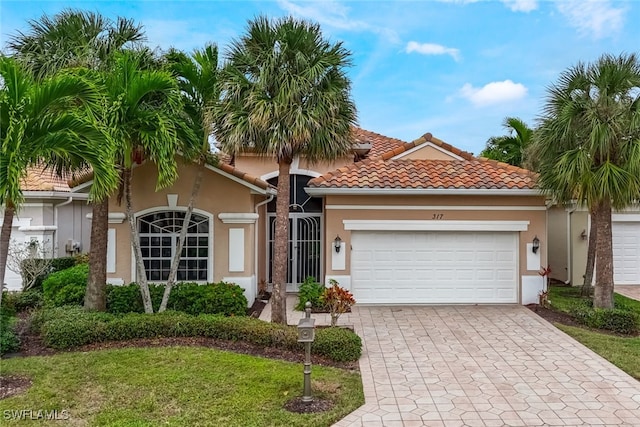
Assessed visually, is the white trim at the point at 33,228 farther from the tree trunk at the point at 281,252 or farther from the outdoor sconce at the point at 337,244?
the outdoor sconce at the point at 337,244

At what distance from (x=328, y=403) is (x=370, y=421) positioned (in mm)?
773

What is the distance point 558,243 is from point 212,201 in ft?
46.0

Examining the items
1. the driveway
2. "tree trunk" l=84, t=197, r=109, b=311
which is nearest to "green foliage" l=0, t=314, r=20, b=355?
"tree trunk" l=84, t=197, r=109, b=311

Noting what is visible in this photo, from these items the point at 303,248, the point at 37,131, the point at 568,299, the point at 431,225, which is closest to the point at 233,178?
the point at 303,248

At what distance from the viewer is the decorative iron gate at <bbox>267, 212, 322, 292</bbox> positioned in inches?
597

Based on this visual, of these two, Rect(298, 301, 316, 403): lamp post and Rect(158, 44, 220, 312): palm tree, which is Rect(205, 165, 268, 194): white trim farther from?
Rect(298, 301, 316, 403): lamp post

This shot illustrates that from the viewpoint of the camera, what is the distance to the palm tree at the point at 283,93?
365 inches

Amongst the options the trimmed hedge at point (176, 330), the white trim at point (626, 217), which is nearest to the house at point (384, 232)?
the trimmed hedge at point (176, 330)

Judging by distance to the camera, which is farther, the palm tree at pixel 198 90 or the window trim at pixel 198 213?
the window trim at pixel 198 213

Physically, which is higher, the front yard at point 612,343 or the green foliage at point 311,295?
the green foliage at point 311,295

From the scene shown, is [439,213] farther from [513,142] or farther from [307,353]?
[513,142]

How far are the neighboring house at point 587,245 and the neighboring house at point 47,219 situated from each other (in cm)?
1789

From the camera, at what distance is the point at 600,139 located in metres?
10.4

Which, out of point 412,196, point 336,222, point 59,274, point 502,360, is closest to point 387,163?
point 412,196
